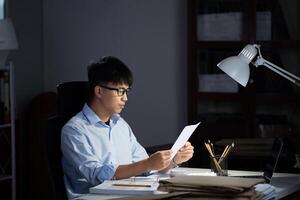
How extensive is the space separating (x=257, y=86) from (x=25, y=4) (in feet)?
6.25

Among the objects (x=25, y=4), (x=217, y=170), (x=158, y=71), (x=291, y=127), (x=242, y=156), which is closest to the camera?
(x=217, y=170)

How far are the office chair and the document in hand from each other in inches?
9.5

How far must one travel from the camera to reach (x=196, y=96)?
161 inches

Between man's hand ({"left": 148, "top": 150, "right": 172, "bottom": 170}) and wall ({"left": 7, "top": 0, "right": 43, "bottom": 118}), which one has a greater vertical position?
wall ({"left": 7, "top": 0, "right": 43, "bottom": 118})

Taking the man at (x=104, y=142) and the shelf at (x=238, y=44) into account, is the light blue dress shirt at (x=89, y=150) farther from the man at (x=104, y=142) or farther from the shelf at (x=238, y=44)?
the shelf at (x=238, y=44)

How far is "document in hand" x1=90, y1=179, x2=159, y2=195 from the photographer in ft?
7.04

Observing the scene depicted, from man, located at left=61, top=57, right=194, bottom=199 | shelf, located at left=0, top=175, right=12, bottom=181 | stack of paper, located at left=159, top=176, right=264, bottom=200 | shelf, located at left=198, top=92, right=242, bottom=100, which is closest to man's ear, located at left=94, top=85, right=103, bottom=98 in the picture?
man, located at left=61, top=57, right=194, bottom=199

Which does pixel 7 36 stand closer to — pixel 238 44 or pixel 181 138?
pixel 238 44

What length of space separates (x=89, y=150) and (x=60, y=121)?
182 mm

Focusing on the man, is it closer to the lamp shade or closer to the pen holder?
the pen holder

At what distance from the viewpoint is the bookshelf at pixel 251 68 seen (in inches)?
151

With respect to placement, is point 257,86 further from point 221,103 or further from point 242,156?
point 242,156

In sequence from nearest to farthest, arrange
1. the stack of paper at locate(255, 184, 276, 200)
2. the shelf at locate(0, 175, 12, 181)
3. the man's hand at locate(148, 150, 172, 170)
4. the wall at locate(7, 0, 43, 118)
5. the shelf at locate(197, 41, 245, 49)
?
the stack of paper at locate(255, 184, 276, 200) → the man's hand at locate(148, 150, 172, 170) → the shelf at locate(197, 41, 245, 49) → the shelf at locate(0, 175, 12, 181) → the wall at locate(7, 0, 43, 118)

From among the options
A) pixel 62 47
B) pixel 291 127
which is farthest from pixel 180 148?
pixel 62 47
